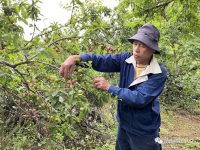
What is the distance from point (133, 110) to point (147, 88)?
0.29 meters

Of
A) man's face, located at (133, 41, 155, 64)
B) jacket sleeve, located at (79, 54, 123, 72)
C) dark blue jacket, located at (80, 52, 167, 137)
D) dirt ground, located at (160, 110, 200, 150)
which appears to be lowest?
dirt ground, located at (160, 110, 200, 150)

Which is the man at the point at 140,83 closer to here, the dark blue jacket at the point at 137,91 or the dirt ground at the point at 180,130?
the dark blue jacket at the point at 137,91

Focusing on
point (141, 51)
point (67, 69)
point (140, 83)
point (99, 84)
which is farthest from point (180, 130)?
point (67, 69)

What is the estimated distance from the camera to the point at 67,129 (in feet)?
5.23

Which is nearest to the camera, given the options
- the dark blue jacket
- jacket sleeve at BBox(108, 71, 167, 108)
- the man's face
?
jacket sleeve at BBox(108, 71, 167, 108)

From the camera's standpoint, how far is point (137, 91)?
1.65m

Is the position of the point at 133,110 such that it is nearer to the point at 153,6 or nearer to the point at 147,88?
the point at 147,88

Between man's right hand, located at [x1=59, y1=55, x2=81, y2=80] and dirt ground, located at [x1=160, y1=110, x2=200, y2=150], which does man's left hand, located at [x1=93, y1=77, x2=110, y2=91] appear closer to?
man's right hand, located at [x1=59, y1=55, x2=81, y2=80]

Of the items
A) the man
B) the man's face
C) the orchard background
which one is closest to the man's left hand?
the orchard background

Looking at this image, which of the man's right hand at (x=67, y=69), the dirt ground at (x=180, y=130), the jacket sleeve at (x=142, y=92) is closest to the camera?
the man's right hand at (x=67, y=69)

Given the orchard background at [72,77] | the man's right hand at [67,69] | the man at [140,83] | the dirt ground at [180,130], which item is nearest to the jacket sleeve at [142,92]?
the man at [140,83]

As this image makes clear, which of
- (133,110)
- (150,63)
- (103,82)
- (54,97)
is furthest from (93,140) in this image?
(54,97)

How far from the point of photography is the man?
167cm

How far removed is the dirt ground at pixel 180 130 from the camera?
4.33m
